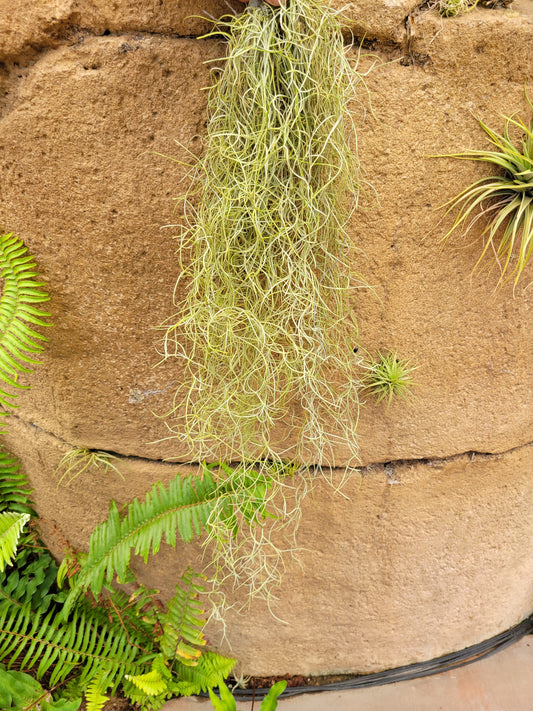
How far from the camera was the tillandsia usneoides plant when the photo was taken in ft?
3.27

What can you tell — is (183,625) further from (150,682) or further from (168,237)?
(168,237)

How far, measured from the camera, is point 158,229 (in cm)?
132

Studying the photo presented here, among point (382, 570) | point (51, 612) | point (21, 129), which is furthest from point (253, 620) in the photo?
point (21, 129)

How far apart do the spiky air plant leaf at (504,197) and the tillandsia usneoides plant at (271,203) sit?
0.34 metres

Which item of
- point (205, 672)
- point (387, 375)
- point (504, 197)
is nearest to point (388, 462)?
point (387, 375)

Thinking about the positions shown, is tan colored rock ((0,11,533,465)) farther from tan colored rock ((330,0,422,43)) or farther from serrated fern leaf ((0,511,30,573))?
serrated fern leaf ((0,511,30,573))

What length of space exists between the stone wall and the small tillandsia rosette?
→ 0.04 metres

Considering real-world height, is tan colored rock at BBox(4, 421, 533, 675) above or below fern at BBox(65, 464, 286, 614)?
below

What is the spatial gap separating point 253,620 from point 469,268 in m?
1.62

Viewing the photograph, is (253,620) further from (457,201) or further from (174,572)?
(457,201)

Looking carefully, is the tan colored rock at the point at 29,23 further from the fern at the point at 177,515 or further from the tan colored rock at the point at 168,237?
the fern at the point at 177,515

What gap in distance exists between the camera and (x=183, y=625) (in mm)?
1736

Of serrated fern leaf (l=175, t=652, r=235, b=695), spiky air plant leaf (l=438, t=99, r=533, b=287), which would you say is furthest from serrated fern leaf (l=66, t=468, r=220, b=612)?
spiky air plant leaf (l=438, t=99, r=533, b=287)

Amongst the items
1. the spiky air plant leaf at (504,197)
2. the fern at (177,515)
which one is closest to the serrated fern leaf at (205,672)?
the fern at (177,515)
